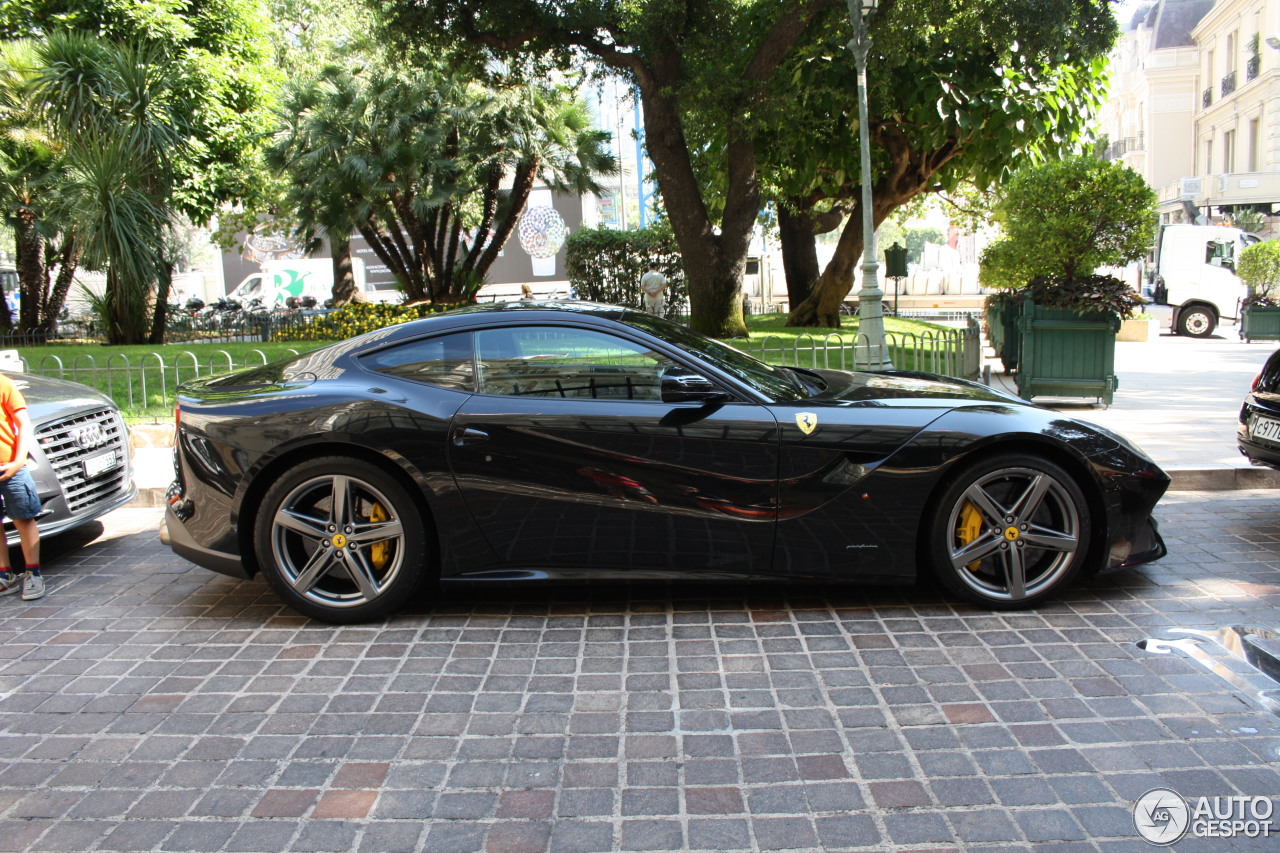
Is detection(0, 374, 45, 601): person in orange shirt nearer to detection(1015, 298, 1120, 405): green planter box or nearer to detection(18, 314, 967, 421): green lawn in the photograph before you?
detection(18, 314, 967, 421): green lawn

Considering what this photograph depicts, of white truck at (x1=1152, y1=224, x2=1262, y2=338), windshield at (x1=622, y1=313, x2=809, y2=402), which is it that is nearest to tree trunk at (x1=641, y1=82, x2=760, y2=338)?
windshield at (x1=622, y1=313, x2=809, y2=402)

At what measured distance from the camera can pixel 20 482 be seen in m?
4.63

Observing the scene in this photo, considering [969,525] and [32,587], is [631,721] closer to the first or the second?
[969,525]

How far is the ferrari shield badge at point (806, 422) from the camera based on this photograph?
4.05 metres

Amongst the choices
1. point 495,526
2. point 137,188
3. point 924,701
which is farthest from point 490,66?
point 924,701

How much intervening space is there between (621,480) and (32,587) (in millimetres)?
3183

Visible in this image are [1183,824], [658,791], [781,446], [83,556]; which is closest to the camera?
[1183,824]

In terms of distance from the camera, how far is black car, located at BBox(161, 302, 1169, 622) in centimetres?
404

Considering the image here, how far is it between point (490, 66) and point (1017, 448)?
56.4 feet

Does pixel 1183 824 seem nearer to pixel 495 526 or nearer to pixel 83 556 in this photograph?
pixel 495 526

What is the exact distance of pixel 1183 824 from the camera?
2520 millimetres

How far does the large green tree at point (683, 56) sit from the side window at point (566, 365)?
925 centimetres

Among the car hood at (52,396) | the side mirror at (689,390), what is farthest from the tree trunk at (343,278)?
the side mirror at (689,390)

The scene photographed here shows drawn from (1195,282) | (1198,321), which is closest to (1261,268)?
(1195,282)
